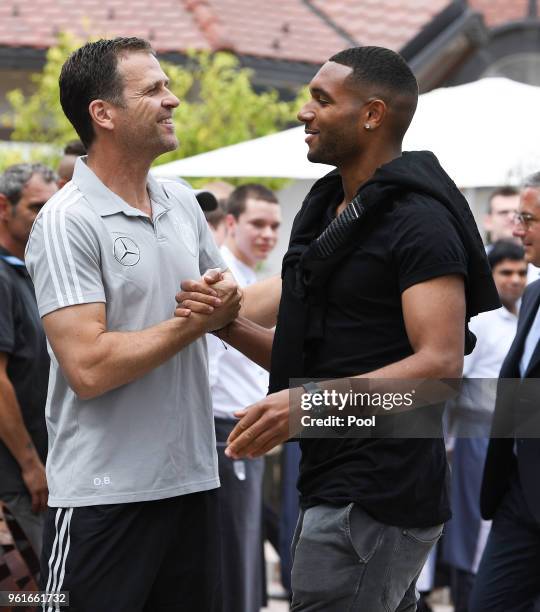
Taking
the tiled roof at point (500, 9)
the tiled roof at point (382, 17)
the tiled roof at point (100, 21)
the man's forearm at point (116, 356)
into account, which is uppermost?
the tiled roof at point (500, 9)

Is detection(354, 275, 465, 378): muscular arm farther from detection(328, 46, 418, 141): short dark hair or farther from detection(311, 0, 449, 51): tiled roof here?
detection(311, 0, 449, 51): tiled roof

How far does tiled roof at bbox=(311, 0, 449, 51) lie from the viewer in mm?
18188

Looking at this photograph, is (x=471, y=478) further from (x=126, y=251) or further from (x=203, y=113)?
(x=203, y=113)

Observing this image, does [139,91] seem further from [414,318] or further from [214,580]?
[214,580]

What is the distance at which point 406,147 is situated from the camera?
696 cm

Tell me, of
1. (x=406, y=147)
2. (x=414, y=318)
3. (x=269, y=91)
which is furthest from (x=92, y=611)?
(x=269, y=91)

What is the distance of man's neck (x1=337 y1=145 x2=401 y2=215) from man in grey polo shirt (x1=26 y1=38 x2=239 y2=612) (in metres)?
0.51

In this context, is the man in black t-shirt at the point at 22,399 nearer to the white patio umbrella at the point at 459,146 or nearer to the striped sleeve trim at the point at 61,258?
the striped sleeve trim at the point at 61,258

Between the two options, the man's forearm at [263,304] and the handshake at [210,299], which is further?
the man's forearm at [263,304]

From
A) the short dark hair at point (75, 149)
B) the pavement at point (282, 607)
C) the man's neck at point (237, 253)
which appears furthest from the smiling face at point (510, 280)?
the short dark hair at point (75, 149)

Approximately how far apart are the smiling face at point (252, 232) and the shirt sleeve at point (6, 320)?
6.34ft

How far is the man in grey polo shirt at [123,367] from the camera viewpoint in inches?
130

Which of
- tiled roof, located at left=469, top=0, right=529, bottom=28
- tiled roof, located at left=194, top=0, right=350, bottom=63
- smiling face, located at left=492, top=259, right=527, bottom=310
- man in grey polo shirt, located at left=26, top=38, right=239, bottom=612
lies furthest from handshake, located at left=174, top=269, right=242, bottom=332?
tiled roof, located at left=469, top=0, right=529, bottom=28

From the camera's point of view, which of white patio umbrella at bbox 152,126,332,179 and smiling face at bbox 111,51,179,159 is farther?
white patio umbrella at bbox 152,126,332,179
